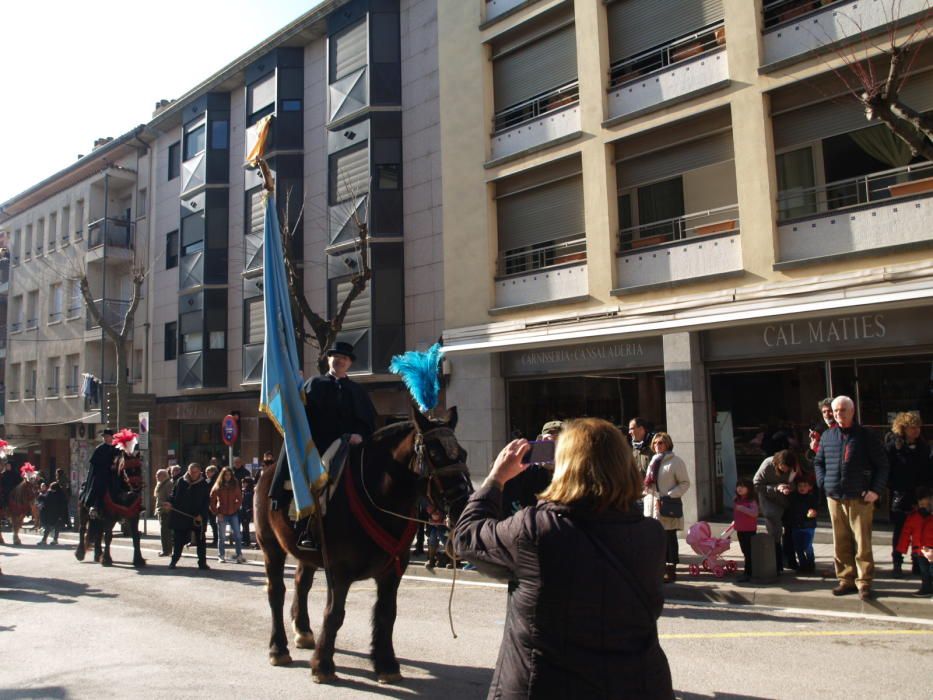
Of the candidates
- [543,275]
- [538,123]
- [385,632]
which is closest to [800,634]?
[385,632]

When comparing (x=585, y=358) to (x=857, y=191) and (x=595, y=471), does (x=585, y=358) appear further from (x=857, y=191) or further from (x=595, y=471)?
(x=595, y=471)

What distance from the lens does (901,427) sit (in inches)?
362

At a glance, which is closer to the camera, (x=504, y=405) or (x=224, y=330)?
(x=504, y=405)

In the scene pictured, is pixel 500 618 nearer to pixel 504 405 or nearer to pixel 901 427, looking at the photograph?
pixel 901 427

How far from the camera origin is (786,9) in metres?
13.6

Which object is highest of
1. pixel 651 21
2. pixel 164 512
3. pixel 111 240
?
pixel 111 240

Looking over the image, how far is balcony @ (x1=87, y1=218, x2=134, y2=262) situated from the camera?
105 feet

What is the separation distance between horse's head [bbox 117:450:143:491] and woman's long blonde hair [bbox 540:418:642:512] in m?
12.9

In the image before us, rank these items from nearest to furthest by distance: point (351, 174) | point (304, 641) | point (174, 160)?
point (304, 641), point (351, 174), point (174, 160)

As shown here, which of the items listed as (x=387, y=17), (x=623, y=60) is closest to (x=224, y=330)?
(x=387, y=17)

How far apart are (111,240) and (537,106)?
22026mm

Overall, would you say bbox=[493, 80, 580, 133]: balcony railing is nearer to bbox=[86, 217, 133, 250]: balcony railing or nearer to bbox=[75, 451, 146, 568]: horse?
bbox=[75, 451, 146, 568]: horse

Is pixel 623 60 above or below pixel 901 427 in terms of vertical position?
above

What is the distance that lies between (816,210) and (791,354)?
248 centimetres
